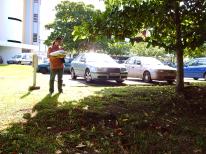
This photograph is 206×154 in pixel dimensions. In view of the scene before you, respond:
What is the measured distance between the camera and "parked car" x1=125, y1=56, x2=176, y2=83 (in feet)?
69.3

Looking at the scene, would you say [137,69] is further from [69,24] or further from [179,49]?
[69,24]

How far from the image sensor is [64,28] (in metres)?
50.0

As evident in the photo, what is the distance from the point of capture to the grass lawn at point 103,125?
7199 mm

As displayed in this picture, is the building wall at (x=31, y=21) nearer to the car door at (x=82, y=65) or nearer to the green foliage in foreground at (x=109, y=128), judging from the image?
the car door at (x=82, y=65)

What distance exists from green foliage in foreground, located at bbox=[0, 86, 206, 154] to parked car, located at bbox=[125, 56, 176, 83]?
10.0 metres

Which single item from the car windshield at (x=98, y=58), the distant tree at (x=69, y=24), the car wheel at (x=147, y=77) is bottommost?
the car wheel at (x=147, y=77)

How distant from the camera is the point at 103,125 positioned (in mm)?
8352

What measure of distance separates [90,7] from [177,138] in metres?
43.9

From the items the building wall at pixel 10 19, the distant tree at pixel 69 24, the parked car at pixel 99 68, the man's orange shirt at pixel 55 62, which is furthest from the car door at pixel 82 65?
the building wall at pixel 10 19

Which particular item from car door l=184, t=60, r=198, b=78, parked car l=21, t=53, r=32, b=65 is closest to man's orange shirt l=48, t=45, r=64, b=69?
car door l=184, t=60, r=198, b=78

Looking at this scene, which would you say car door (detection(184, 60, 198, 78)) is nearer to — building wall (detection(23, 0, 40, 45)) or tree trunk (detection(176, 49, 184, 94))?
tree trunk (detection(176, 49, 184, 94))

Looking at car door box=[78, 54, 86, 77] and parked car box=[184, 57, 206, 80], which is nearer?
car door box=[78, 54, 86, 77]

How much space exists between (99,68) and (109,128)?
425 inches

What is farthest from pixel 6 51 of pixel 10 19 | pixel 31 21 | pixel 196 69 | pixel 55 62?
pixel 55 62
